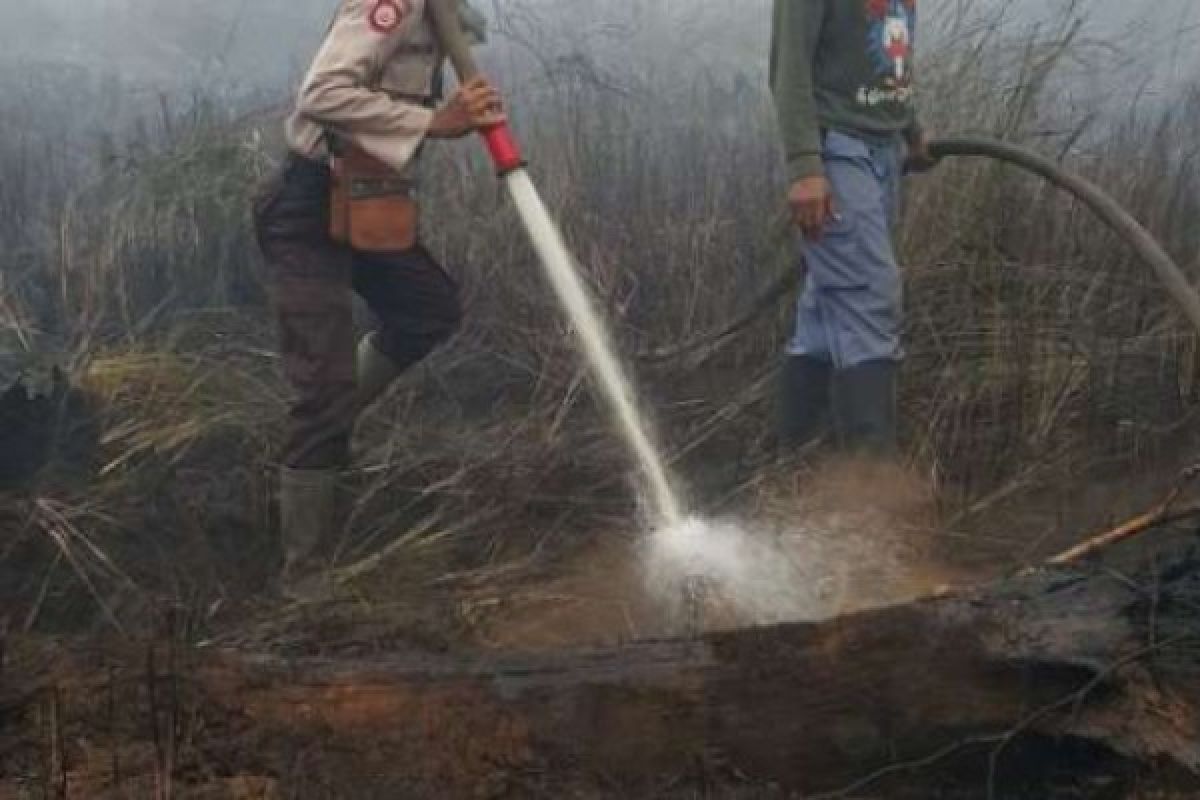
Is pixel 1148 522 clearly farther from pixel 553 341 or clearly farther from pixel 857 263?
pixel 553 341

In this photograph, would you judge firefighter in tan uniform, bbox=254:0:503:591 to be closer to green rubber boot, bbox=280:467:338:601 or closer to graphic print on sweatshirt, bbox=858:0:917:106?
green rubber boot, bbox=280:467:338:601

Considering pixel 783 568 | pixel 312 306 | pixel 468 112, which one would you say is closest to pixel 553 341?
pixel 312 306

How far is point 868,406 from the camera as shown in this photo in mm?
3645

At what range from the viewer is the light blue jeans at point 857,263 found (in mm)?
3596

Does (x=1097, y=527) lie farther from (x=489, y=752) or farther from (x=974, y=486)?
(x=489, y=752)

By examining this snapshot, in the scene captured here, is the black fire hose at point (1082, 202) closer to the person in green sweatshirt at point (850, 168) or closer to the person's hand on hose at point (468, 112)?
the person in green sweatshirt at point (850, 168)

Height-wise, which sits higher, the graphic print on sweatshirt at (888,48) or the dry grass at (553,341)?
the graphic print on sweatshirt at (888,48)

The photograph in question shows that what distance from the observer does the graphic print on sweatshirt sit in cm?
364

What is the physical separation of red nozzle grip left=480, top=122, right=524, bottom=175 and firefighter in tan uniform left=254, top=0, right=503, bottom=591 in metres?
0.03

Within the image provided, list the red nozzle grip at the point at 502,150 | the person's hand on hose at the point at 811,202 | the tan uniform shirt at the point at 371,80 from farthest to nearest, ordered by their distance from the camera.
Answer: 1. the person's hand on hose at the point at 811,202
2. the red nozzle grip at the point at 502,150
3. the tan uniform shirt at the point at 371,80

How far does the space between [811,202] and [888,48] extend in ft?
1.53

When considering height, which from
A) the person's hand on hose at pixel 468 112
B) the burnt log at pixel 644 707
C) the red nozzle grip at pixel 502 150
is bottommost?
the burnt log at pixel 644 707

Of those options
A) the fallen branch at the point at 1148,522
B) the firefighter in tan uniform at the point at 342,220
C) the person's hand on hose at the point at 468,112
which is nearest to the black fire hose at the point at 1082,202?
the fallen branch at the point at 1148,522

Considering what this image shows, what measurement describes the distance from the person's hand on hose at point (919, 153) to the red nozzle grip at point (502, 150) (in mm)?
1091
